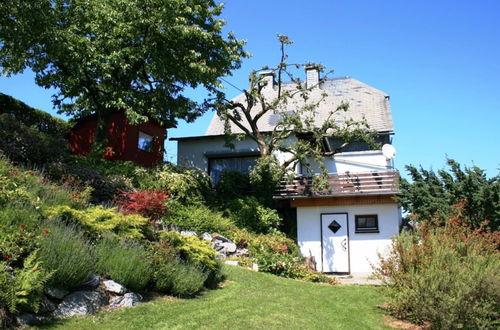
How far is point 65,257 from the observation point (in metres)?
6.48

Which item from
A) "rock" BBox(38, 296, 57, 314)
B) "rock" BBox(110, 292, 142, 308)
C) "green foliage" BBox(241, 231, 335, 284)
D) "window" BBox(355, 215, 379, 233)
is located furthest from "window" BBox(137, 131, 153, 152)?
"rock" BBox(38, 296, 57, 314)

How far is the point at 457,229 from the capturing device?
9242mm

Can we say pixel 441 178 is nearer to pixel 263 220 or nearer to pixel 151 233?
pixel 263 220

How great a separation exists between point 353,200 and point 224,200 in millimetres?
5267

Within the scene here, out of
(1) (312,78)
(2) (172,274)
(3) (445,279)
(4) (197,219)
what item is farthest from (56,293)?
(1) (312,78)

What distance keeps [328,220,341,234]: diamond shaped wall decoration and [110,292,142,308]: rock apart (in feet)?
38.0

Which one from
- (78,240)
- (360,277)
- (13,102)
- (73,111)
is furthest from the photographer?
(73,111)

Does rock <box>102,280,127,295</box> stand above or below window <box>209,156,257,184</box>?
below

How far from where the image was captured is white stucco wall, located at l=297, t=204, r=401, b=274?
56.4 feet

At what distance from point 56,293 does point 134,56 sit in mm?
12849

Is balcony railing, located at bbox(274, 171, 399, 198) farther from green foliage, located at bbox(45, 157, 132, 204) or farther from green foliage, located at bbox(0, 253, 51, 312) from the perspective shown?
green foliage, located at bbox(0, 253, 51, 312)

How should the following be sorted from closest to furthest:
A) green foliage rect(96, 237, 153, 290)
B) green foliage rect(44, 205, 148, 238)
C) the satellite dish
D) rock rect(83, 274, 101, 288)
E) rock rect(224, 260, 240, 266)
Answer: rock rect(83, 274, 101, 288) < green foliage rect(96, 237, 153, 290) < green foliage rect(44, 205, 148, 238) < rock rect(224, 260, 240, 266) < the satellite dish

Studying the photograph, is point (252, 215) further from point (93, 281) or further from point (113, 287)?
point (93, 281)

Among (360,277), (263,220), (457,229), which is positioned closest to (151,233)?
→ (457,229)
